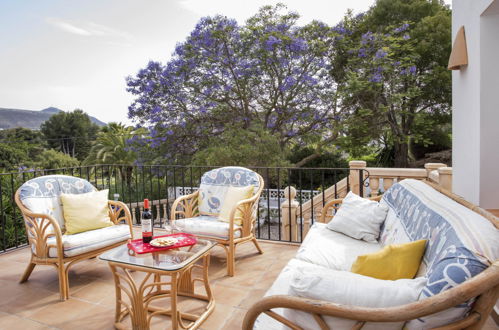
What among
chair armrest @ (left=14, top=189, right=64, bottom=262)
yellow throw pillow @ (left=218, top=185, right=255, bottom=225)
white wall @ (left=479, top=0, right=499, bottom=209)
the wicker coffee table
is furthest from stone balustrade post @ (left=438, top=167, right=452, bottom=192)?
chair armrest @ (left=14, top=189, right=64, bottom=262)

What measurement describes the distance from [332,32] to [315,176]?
162 inches

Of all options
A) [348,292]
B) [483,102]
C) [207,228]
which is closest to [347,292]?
[348,292]

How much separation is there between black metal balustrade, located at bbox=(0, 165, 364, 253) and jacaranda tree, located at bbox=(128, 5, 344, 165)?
846mm

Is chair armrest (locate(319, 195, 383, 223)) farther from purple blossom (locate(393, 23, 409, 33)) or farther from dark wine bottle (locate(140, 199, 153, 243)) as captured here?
purple blossom (locate(393, 23, 409, 33))

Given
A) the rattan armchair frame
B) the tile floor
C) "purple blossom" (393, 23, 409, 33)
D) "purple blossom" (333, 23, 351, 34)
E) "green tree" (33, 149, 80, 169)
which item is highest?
"purple blossom" (333, 23, 351, 34)

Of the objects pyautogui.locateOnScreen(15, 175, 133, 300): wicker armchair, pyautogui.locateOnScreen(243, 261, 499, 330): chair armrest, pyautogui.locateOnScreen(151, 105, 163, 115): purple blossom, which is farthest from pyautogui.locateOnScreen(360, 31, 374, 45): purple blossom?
pyautogui.locateOnScreen(243, 261, 499, 330): chair armrest

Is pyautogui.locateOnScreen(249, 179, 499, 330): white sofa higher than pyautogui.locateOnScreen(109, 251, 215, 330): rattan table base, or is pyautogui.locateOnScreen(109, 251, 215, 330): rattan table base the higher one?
pyautogui.locateOnScreen(249, 179, 499, 330): white sofa

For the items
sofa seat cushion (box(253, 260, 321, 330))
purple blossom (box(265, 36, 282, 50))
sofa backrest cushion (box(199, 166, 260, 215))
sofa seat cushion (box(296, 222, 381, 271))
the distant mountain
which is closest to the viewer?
sofa seat cushion (box(253, 260, 321, 330))

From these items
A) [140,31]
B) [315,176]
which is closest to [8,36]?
[140,31]

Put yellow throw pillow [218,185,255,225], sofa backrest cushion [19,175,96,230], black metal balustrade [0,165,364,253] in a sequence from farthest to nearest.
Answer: black metal balustrade [0,165,364,253], yellow throw pillow [218,185,255,225], sofa backrest cushion [19,175,96,230]

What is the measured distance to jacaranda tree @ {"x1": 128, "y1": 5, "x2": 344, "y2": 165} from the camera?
25.8ft

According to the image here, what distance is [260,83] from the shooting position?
8.28 m

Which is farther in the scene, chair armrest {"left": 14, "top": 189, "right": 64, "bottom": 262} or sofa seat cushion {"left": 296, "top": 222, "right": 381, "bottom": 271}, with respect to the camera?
chair armrest {"left": 14, "top": 189, "right": 64, "bottom": 262}

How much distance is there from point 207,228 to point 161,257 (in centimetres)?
95
